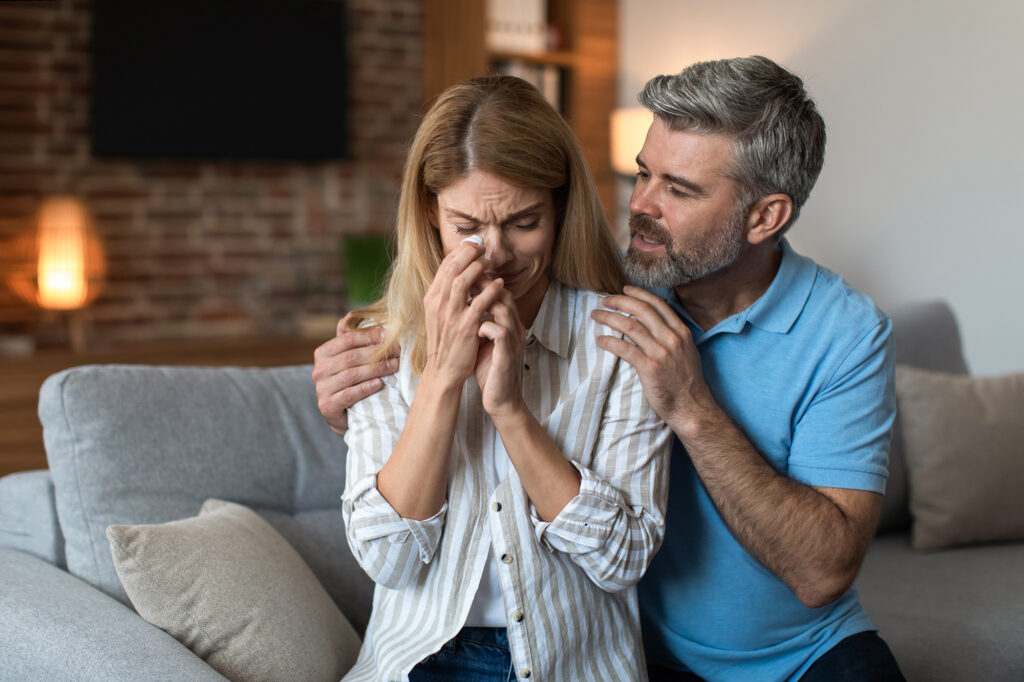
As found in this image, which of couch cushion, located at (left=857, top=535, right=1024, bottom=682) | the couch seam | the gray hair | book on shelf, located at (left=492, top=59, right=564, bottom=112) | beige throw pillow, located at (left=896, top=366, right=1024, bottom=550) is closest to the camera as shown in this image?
the gray hair

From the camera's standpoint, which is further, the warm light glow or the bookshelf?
the bookshelf

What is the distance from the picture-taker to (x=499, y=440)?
147 cm

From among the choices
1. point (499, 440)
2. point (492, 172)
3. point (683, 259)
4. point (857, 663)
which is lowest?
point (857, 663)

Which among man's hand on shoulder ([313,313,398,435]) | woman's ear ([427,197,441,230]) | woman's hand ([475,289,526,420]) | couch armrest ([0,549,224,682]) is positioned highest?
woman's ear ([427,197,441,230])

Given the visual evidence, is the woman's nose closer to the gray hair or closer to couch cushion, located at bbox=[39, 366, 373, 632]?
the gray hair

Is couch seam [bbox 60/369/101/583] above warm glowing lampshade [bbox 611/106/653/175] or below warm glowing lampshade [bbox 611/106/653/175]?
below

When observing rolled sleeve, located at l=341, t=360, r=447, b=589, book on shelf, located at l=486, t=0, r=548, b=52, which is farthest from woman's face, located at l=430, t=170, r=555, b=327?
book on shelf, located at l=486, t=0, r=548, b=52

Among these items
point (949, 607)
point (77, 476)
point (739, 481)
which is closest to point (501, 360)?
point (739, 481)

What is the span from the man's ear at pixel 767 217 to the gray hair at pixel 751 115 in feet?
0.04

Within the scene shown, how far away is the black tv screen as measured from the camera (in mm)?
3977

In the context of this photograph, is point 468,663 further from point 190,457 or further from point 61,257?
point 61,257

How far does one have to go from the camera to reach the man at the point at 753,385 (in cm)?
150

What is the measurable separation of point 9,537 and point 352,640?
67 centimetres

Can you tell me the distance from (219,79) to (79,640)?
3267 millimetres
